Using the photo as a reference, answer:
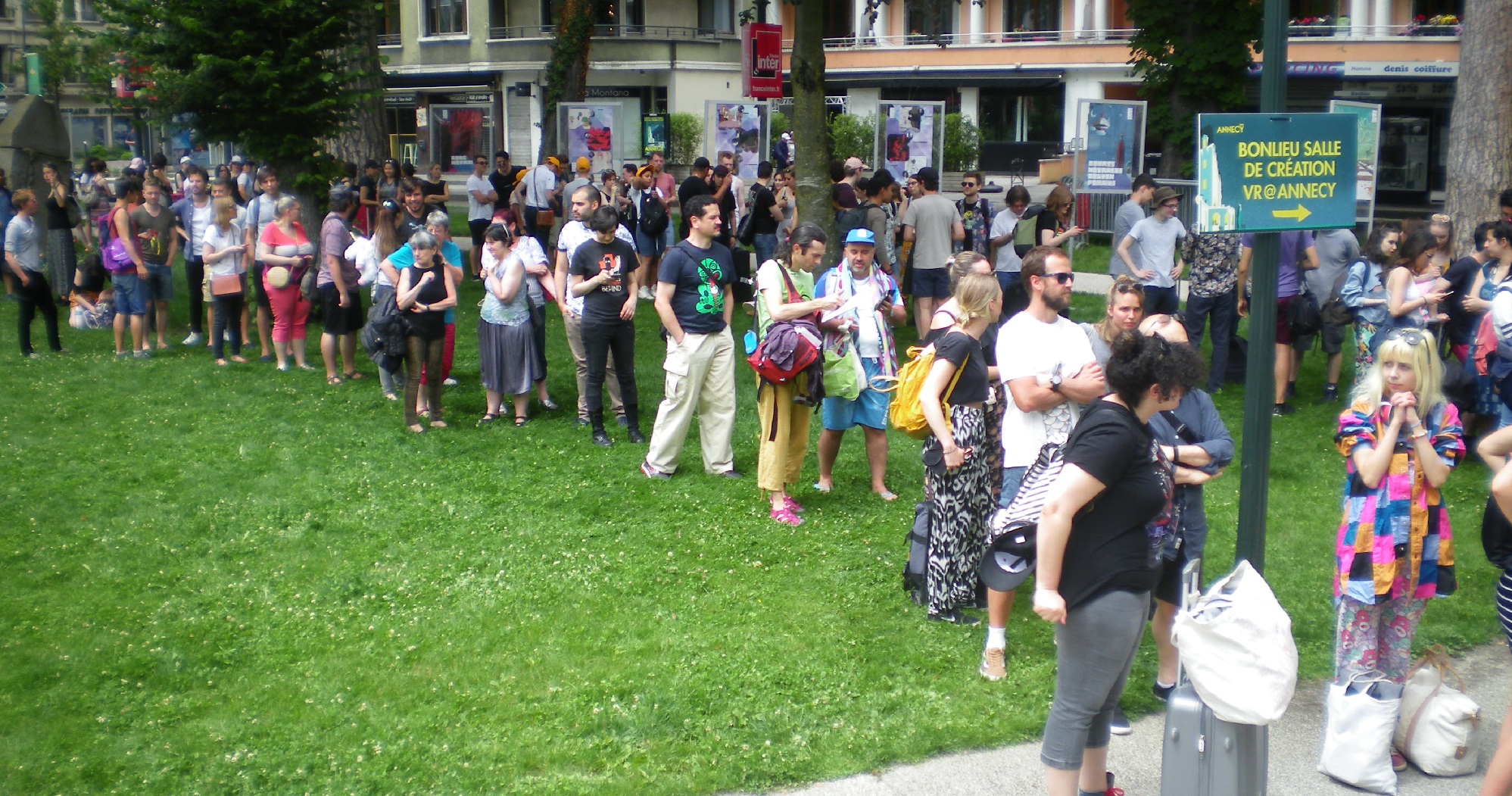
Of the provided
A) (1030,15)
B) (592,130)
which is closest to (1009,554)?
(592,130)

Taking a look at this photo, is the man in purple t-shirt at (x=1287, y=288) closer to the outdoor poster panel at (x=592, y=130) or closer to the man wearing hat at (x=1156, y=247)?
the man wearing hat at (x=1156, y=247)

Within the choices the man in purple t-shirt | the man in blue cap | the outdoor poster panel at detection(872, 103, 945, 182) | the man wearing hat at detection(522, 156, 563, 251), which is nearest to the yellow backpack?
the man in blue cap

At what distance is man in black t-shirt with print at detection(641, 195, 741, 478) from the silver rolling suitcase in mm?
4421

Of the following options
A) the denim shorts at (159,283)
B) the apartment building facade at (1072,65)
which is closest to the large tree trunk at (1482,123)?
the denim shorts at (159,283)

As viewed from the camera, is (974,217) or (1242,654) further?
(974,217)

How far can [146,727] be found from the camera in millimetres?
4930

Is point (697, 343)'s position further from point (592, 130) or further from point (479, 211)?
point (592, 130)

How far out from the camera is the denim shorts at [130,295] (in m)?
11.9

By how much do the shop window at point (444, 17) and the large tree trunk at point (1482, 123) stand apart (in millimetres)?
39230

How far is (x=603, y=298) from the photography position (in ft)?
29.3

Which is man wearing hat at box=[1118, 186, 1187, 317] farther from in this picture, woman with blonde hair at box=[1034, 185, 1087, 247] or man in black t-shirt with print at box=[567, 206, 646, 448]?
man in black t-shirt with print at box=[567, 206, 646, 448]

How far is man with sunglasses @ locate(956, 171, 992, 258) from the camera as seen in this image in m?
13.2

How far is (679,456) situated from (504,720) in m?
3.85

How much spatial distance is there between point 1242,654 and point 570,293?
20.5 ft
